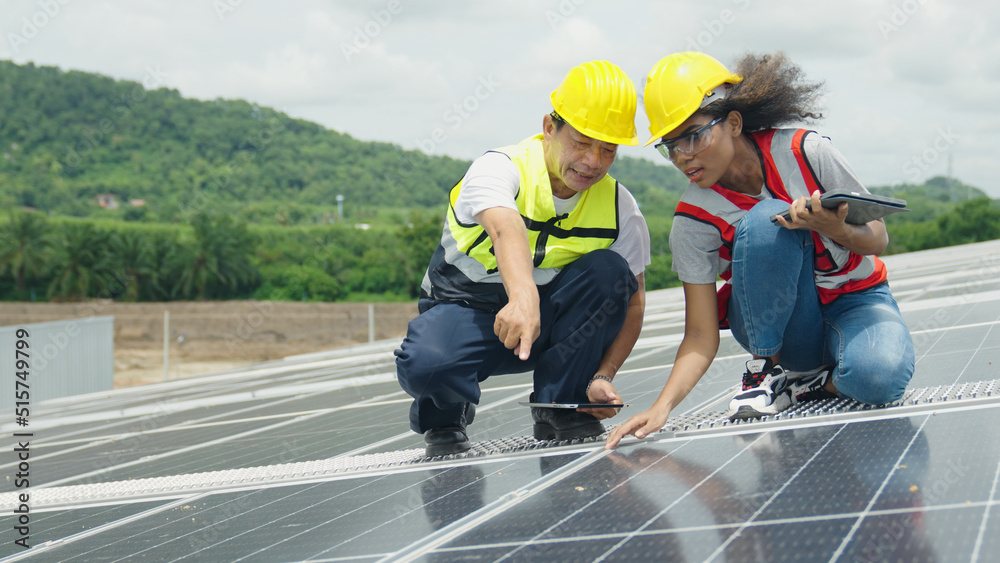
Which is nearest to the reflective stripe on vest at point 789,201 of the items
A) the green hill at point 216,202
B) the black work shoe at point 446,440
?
the black work shoe at point 446,440

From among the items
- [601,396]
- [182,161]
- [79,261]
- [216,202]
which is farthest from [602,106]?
[182,161]

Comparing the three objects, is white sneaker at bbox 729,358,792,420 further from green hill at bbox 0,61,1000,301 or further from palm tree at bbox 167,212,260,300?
palm tree at bbox 167,212,260,300

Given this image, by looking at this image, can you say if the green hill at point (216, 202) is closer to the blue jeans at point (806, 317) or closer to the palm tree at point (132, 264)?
the palm tree at point (132, 264)

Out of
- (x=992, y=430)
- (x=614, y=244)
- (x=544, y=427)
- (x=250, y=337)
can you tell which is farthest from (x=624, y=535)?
(x=250, y=337)

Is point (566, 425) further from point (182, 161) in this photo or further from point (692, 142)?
point (182, 161)

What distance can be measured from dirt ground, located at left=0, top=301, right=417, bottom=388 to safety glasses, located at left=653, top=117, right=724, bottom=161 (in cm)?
4031

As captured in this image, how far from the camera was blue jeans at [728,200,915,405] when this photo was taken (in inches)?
109

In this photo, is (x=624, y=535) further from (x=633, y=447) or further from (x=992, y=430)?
(x=992, y=430)

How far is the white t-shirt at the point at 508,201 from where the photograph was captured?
297cm

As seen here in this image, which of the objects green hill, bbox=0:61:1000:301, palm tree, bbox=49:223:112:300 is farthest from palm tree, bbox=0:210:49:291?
palm tree, bbox=49:223:112:300

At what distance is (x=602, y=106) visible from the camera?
2.98m

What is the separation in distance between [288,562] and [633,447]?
1.23m

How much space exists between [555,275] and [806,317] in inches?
41.0

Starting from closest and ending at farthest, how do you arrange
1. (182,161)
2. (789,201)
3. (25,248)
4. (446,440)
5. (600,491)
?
(600,491), (789,201), (446,440), (25,248), (182,161)
